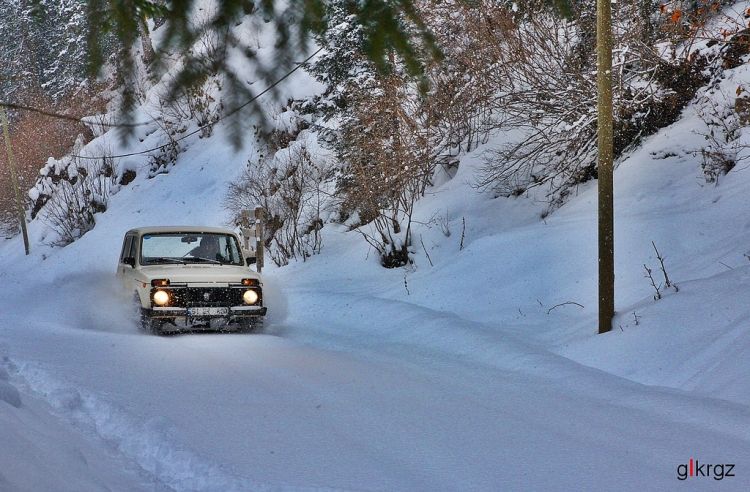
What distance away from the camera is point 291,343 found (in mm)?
9180

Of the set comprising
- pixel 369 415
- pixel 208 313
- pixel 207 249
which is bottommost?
pixel 369 415

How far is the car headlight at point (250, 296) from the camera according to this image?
9.89 metres

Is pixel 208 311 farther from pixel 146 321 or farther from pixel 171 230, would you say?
pixel 171 230

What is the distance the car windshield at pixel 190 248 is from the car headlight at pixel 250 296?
1.13 metres

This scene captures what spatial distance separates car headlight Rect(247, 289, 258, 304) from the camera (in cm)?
989

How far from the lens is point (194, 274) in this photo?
9703 millimetres

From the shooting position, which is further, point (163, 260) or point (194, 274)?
point (163, 260)

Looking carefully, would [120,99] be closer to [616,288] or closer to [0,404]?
[0,404]

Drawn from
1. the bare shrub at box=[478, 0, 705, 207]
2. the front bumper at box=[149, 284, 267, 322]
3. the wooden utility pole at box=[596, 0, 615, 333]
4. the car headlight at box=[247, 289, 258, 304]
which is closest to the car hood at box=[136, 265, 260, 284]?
the front bumper at box=[149, 284, 267, 322]

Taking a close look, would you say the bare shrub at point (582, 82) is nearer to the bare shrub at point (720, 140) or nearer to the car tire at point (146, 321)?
the bare shrub at point (720, 140)

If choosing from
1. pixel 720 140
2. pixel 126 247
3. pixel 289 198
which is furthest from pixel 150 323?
pixel 289 198

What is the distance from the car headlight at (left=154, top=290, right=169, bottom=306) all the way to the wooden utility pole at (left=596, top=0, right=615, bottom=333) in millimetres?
5683

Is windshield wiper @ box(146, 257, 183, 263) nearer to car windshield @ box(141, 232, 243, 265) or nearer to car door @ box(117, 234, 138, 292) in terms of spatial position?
car windshield @ box(141, 232, 243, 265)

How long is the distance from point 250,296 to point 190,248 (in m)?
1.70
